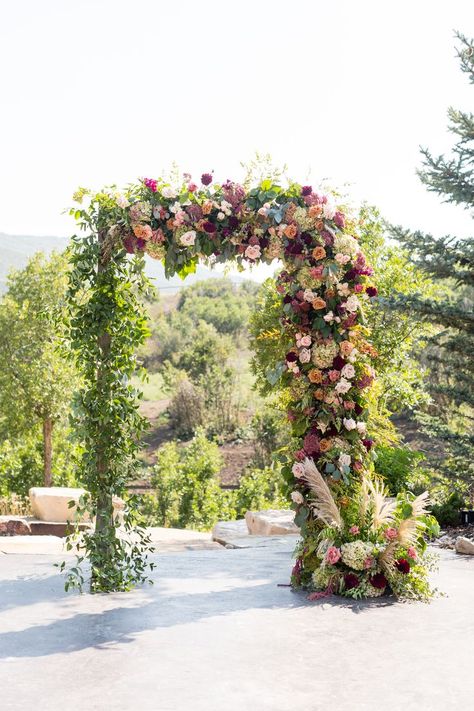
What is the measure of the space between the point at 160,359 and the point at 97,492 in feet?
101

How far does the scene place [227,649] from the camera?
458 cm

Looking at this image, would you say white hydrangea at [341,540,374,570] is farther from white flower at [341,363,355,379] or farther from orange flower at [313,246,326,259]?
orange flower at [313,246,326,259]

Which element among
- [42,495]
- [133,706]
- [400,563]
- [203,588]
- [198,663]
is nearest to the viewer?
[133,706]

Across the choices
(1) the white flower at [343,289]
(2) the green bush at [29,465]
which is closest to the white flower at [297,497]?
(1) the white flower at [343,289]

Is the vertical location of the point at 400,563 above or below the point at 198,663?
above

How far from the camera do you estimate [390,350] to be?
12305 mm

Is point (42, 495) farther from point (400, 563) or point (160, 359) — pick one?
point (160, 359)

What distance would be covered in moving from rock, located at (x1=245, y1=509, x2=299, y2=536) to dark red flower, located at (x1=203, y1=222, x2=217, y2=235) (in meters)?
4.67

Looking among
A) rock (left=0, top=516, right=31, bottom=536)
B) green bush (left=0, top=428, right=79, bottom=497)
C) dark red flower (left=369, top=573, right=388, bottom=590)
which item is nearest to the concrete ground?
dark red flower (left=369, top=573, right=388, bottom=590)

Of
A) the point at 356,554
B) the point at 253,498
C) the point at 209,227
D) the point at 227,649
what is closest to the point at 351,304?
the point at 209,227

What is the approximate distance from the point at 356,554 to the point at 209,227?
2.52m

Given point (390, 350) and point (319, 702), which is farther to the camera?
point (390, 350)

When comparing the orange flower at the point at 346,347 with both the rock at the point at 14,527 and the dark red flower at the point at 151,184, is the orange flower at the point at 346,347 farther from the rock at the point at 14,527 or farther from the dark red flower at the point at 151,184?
the rock at the point at 14,527

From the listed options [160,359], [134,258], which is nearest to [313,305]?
[134,258]
